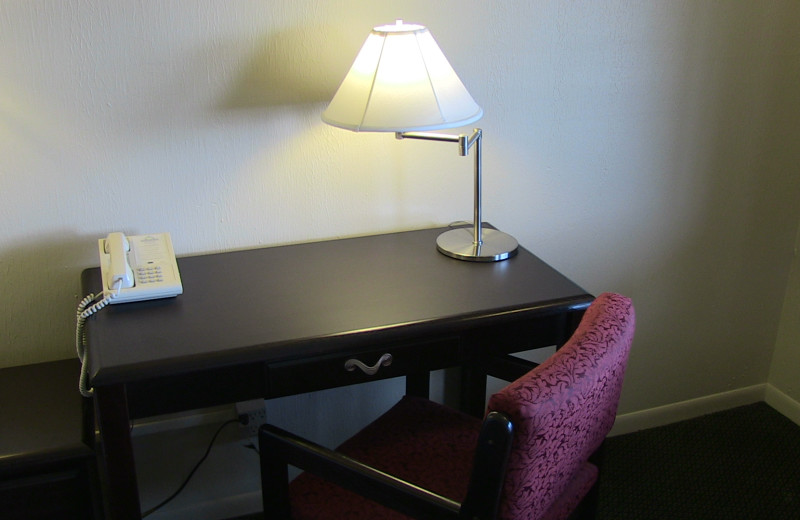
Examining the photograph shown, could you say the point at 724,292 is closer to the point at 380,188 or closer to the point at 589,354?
the point at 380,188

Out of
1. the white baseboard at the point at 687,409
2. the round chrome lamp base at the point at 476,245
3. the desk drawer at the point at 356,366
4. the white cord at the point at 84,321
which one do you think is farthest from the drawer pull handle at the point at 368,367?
the white baseboard at the point at 687,409

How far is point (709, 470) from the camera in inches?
85.6

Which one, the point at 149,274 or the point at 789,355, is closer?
the point at 149,274

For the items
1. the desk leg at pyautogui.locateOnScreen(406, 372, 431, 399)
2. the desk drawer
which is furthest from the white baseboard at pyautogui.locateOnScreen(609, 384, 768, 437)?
the desk drawer

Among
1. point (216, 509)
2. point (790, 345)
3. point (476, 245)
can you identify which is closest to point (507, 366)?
point (476, 245)

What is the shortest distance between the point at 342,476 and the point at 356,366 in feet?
0.68

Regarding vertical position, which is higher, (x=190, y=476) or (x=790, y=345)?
(x=790, y=345)

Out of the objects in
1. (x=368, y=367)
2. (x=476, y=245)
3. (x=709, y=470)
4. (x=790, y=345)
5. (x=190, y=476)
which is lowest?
(x=709, y=470)

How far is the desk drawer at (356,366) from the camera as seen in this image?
1361mm

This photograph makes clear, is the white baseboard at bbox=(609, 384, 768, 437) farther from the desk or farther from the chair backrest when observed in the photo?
the chair backrest

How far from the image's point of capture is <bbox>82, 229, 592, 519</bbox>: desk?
129cm

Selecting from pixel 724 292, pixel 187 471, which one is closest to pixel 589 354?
pixel 187 471

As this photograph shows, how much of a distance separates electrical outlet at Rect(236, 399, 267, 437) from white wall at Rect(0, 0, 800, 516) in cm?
18

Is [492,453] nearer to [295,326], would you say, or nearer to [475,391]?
[295,326]
